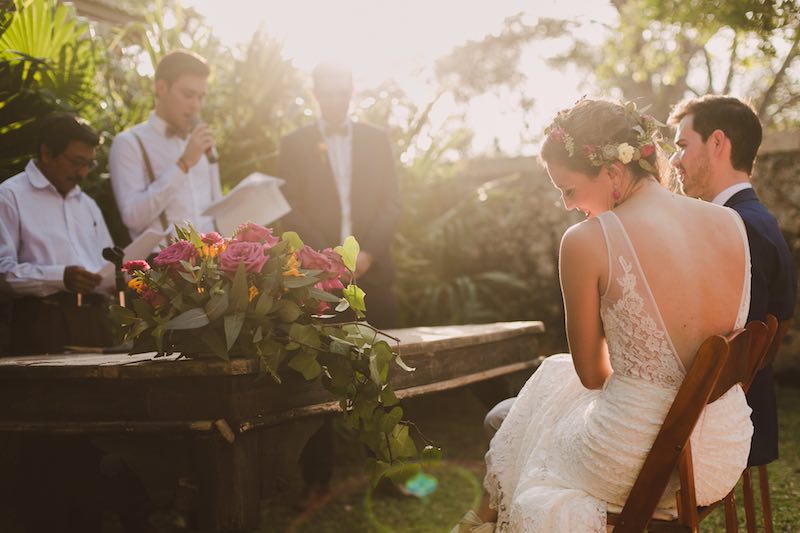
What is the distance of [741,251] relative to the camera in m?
2.43

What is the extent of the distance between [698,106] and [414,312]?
13.3ft

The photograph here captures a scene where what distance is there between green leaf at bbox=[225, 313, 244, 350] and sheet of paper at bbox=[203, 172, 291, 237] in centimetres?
175

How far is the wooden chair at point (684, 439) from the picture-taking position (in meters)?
2.13

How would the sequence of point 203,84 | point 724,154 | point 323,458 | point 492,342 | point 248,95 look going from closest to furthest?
point 724,154, point 492,342, point 203,84, point 323,458, point 248,95

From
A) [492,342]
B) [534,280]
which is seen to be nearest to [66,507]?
[492,342]

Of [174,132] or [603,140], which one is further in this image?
[174,132]

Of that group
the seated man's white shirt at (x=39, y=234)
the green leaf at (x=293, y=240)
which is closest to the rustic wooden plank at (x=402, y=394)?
the green leaf at (x=293, y=240)

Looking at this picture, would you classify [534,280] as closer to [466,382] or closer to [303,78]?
[303,78]

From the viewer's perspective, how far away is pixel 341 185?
505cm

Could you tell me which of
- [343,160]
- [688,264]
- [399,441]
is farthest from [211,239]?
[343,160]

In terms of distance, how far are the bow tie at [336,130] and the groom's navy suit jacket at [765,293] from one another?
2.66 metres

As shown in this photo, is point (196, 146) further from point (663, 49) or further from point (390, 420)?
point (663, 49)

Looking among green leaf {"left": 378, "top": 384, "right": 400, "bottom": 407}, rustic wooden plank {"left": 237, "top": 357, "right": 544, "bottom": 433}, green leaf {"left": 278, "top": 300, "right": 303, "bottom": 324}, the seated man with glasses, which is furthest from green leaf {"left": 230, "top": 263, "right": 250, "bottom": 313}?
the seated man with glasses

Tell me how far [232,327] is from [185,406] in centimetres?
27
